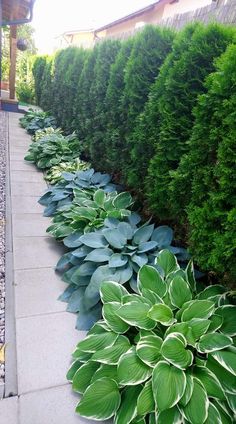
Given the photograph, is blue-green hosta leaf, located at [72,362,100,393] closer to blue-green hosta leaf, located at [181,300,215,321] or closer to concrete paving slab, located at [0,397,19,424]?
concrete paving slab, located at [0,397,19,424]

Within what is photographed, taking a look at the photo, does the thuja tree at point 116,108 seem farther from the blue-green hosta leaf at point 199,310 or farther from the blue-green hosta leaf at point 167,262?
the blue-green hosta leaf at point 199,310

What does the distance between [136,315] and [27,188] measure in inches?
105

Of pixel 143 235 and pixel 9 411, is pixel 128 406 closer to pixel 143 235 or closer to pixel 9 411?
pixel 9 411

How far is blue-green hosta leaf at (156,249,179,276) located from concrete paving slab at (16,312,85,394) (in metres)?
0.63

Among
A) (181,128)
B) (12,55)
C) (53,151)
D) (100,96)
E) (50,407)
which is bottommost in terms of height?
(50,407)

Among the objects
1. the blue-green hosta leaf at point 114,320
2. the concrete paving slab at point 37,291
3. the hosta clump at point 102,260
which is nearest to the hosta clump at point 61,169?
the hosta clump at point 102,260

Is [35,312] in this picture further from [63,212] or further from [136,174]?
[136,174]

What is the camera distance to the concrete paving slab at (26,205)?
10.6ft

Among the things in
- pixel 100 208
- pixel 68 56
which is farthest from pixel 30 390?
pixel 68 56

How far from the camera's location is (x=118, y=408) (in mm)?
1363

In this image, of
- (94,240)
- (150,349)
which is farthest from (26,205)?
(150,349)

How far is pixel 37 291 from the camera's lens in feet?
6.95

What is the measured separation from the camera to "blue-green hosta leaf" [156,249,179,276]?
6.53ft

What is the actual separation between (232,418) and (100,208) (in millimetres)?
1888
